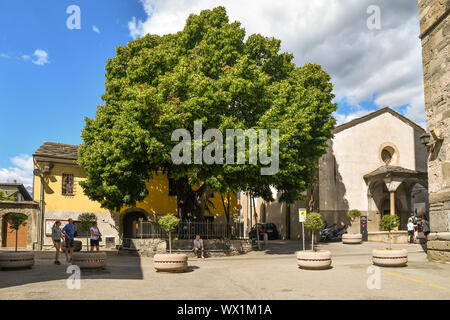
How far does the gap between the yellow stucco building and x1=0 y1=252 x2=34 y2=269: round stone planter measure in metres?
12.2

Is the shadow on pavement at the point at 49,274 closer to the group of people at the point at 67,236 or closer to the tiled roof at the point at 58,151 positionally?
the group of people at the point at 67,236

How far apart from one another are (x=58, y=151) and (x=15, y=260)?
49.2 ft

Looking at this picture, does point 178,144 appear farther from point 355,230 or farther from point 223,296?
point 355,230

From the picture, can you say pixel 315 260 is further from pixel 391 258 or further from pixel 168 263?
pixel 168 263

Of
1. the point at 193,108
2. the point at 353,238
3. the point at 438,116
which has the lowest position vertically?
the point at 353,238

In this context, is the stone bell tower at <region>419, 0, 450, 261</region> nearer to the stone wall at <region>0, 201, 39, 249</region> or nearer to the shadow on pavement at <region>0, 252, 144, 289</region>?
the shadow on pavement at <region>0, 252, 144, 289</region>

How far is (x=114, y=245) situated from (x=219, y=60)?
1469 cm

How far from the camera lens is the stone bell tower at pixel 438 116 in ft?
46.3

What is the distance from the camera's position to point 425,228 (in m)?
21.3

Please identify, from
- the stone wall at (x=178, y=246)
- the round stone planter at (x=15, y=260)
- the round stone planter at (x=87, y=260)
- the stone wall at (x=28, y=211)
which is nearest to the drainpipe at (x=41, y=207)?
the stone wall at (x=28, y=211)

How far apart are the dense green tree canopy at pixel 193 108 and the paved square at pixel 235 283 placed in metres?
5.78

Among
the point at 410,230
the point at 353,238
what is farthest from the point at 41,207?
the point at 410,230

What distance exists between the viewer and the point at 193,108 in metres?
17.8

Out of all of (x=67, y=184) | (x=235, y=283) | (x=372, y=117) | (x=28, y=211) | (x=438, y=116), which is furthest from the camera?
(x=372, y=117)
